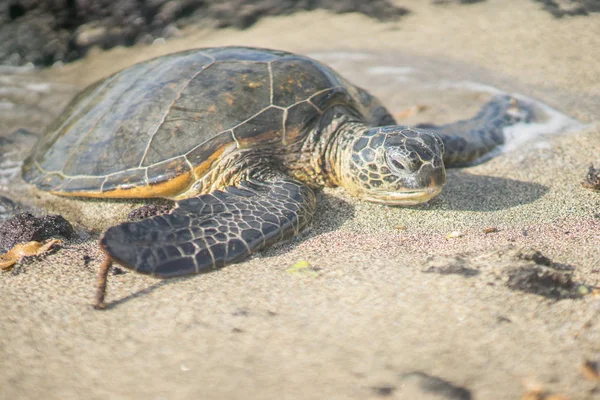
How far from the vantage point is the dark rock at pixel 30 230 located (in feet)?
10.1

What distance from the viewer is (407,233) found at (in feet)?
9.81

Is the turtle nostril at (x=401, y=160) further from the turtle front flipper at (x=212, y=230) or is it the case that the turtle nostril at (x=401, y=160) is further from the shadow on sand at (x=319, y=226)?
the turtle front flipper at (x=212, y=230)

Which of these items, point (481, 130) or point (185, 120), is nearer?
point (185, 120)

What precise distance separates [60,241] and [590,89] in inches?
189

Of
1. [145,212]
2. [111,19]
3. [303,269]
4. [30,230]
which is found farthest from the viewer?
[111,19]

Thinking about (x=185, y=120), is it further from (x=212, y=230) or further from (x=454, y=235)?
(x=454, y=235)

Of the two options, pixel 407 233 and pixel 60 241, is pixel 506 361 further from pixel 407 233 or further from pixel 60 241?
pixel 60 241

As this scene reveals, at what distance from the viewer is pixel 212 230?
2721 mm

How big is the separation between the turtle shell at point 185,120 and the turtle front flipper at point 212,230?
41 cm

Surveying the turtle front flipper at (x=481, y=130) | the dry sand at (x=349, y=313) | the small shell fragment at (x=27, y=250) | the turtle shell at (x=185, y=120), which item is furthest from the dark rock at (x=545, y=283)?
the small shell fragment at (x=27, y=250)

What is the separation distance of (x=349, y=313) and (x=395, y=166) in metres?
1.34

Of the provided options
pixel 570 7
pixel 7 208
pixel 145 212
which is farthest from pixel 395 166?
pixel 570 7

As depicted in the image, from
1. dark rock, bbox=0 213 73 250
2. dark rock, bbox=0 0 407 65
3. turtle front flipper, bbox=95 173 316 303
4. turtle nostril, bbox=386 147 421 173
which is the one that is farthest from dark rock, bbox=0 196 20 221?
dark rock, bbox=0 0 407 65

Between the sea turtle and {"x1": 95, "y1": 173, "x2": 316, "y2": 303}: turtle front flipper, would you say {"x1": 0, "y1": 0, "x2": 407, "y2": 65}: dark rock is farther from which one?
{"x1": 95, "y1": 173, "x2": 316, "y2": 303}: turtle front flipper
